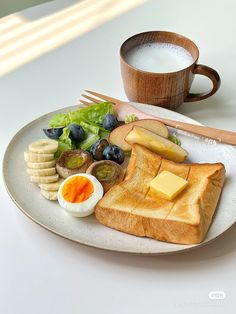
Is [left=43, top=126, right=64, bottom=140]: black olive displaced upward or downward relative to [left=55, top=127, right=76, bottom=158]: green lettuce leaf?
upward

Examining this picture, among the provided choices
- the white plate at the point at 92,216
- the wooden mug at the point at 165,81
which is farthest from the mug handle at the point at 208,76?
the white plate at the point at 92,216

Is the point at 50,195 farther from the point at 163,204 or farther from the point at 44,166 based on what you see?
the point at 163,204

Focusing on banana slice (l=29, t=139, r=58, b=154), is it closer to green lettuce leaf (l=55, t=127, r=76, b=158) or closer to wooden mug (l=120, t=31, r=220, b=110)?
green lettuce leaf (l=55, t=127, r=76, b=158)

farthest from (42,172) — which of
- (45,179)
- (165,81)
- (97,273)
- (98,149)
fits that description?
(165,81)

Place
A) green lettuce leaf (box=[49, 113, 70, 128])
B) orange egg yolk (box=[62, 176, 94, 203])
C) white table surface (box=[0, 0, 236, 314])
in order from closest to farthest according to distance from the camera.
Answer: white table surface (box=[0, 0, 236, 314])
orange egg yolk (box=[62, 176, 94, 203])
green lettuce leaf (box=[49, 113, 70, 128])

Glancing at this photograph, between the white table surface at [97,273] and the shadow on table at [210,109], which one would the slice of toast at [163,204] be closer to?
the white table surface at [97,273]

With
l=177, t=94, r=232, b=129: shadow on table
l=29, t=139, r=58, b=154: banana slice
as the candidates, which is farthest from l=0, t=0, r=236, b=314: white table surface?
l=29, t=139, r=58, b=154: banana slice
